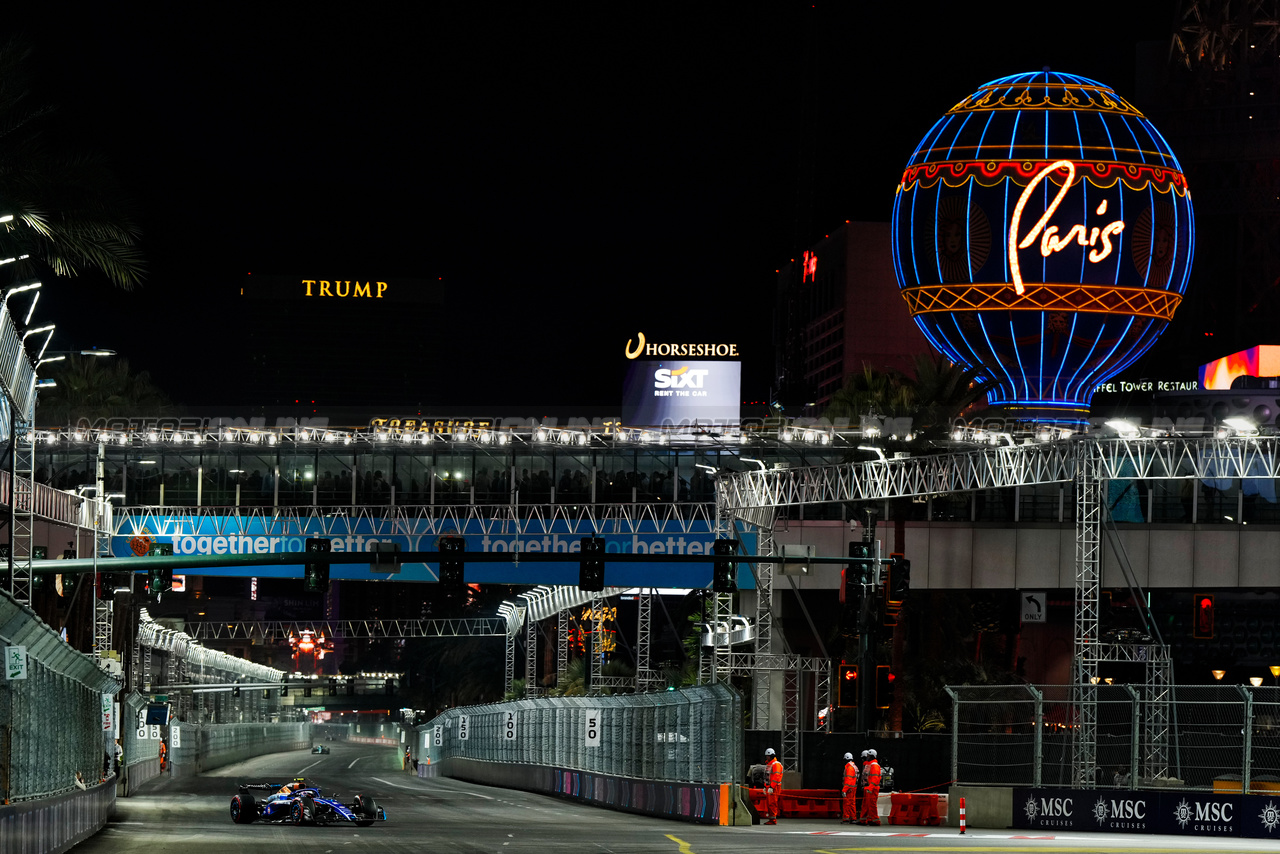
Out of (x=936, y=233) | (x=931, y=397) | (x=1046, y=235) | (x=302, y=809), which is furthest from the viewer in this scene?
(x=936, y=233)

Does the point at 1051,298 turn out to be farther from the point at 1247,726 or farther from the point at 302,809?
the point at 302,809

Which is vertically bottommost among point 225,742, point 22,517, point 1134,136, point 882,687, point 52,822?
point 225,742

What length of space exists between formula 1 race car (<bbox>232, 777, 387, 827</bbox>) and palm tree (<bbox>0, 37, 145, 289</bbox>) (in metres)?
12.8

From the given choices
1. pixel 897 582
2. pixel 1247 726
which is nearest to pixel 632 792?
pixel 897 582

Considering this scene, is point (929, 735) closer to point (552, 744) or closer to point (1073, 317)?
point (552, 744)

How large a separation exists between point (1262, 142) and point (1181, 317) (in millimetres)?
21141

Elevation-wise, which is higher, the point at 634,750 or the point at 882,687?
the point at 882,687

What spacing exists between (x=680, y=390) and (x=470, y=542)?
40757mm

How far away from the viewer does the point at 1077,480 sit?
56375 millimetres

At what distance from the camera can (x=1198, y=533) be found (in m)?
83.1

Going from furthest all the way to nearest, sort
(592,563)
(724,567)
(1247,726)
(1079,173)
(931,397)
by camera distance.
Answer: (1079,173) < (931,397) < (724,567) < (592,563) < (1247,726)

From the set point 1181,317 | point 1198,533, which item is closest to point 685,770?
point 1198,533

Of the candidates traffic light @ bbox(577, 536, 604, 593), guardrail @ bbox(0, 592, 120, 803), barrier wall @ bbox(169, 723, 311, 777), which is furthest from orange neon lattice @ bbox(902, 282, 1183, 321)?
guardrail @ bbox(0, 592, 120, 803)

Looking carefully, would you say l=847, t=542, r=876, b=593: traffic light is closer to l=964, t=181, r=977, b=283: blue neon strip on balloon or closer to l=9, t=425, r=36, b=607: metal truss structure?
l=9, t=425, r=36, b=607: metal truss structure
